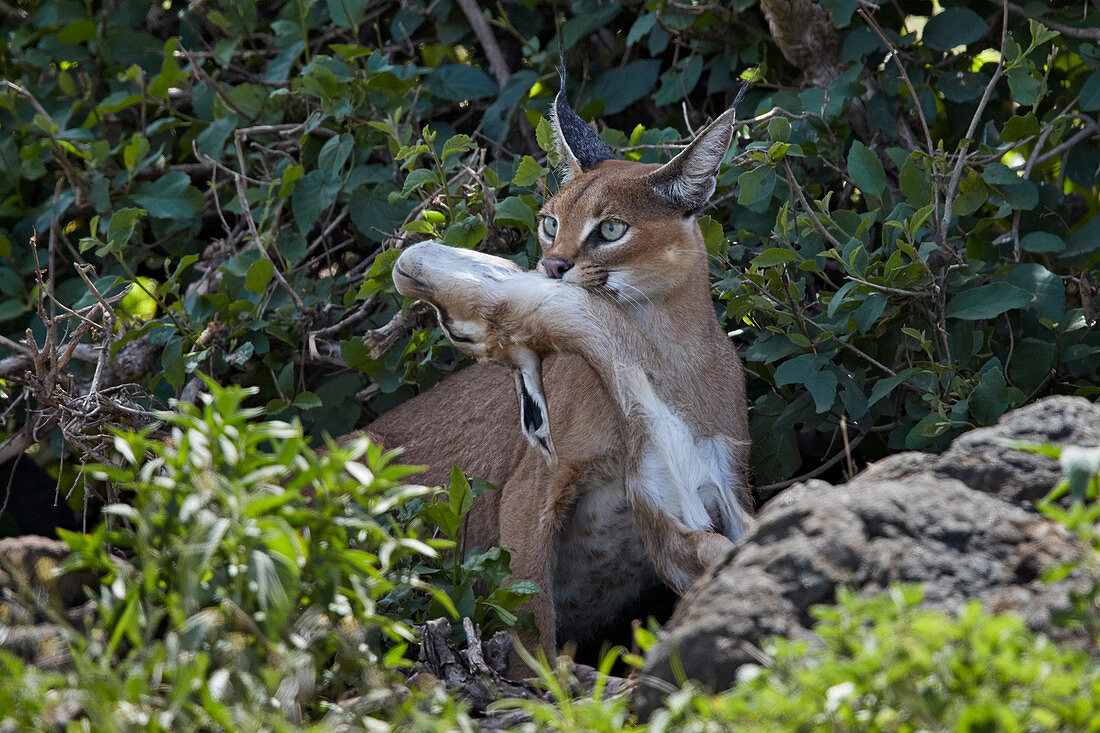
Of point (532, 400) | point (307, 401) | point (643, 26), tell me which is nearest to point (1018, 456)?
point (532, 400)

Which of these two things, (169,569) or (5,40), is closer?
(169,569)

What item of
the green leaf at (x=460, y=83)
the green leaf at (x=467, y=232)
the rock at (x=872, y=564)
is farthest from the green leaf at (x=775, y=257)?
the green leaf at (x=460, y=83)

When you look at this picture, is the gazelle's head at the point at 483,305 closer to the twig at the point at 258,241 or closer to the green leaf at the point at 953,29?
the twig at the point at 258,241

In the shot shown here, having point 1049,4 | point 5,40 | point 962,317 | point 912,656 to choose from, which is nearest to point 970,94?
point 1049,4

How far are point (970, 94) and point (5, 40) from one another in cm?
588

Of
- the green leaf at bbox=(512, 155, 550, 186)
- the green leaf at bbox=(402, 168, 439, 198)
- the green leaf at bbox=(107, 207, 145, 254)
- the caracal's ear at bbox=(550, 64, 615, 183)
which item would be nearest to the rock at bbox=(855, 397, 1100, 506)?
the caracal's ear at bbox=(550, 64, 615, 183)

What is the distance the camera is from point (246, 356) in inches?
217

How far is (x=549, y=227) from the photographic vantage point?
476 cm

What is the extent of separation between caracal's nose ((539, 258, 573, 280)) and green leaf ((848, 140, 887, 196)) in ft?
4.71

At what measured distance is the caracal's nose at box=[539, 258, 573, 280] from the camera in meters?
4.30

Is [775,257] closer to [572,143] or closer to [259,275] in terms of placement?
[572,143]

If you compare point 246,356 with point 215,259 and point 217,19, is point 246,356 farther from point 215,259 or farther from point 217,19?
point 217,19

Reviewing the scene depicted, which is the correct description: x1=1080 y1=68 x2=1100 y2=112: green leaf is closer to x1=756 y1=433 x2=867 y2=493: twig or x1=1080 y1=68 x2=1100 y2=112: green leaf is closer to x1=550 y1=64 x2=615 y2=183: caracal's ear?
x1=756 y1=433 x2=867 y2=493: twig

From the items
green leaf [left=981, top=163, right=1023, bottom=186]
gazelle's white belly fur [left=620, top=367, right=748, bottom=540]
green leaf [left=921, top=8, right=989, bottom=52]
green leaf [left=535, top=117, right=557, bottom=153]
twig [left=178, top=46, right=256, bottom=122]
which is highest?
twig [left=178, top=46, right=256, bottom=122]
